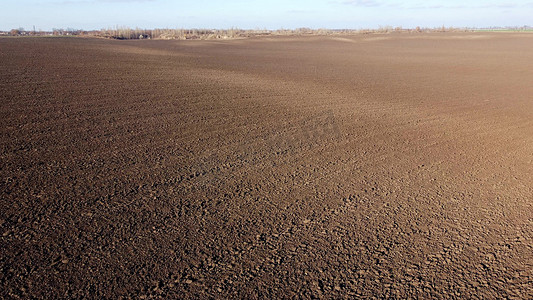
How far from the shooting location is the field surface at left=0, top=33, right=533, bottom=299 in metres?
3.79

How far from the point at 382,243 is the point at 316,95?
9762 millimetres

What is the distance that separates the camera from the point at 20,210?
16.0ft

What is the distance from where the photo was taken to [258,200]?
17.7ft

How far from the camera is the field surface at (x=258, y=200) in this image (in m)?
3.79

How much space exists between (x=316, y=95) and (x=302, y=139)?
580 cm

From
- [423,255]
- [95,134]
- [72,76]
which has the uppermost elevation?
[72,76]

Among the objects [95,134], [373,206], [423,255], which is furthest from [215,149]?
[423,255]

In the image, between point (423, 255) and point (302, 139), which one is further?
A: point (302, 139)

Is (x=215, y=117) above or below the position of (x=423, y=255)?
above

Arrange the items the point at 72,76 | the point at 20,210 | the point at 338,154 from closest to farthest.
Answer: the point at 20,210, the point at 338,154, the point at 72,76

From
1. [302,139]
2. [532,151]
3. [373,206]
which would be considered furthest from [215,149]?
[532,151]

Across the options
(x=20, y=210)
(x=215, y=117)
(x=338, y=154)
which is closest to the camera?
(x=20, y=210)

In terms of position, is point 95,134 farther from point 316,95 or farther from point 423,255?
point 316,95

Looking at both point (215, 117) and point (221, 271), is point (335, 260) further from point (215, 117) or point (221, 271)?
point (215, 117)
